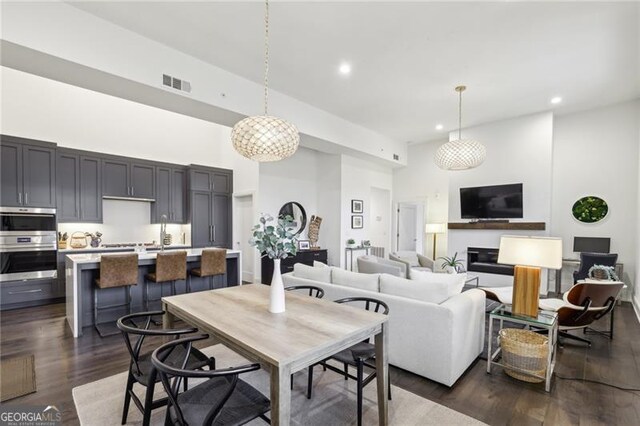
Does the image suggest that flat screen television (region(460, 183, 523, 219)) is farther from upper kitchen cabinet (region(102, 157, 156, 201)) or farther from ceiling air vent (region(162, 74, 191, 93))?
upper kitchen cabinet (region(102, 157, 156, 201))

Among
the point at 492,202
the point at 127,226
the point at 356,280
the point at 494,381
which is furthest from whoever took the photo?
the point at 127,226

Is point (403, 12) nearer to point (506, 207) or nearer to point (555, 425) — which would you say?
point (555, 425)

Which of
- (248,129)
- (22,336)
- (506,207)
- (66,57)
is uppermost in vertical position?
(66,57)

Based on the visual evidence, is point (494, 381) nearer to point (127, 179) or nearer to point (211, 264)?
point (211, 264)

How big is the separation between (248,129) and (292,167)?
4546mm

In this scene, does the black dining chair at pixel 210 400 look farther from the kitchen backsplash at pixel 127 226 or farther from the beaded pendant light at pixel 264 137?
the kitchen backsplash at pixel 127 226

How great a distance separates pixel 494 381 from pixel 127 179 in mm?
6644

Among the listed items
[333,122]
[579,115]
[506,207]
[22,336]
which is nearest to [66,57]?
[22,336]

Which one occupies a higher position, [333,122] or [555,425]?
[333,122]

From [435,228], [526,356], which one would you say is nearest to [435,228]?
[435,228]

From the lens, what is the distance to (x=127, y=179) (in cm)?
597

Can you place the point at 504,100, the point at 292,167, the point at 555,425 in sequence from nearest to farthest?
1. the point at 555,425
2. the point at 504,100
3. the point at 292,167

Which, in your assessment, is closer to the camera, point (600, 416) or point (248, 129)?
point (600, 416)

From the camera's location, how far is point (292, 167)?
705 cm
